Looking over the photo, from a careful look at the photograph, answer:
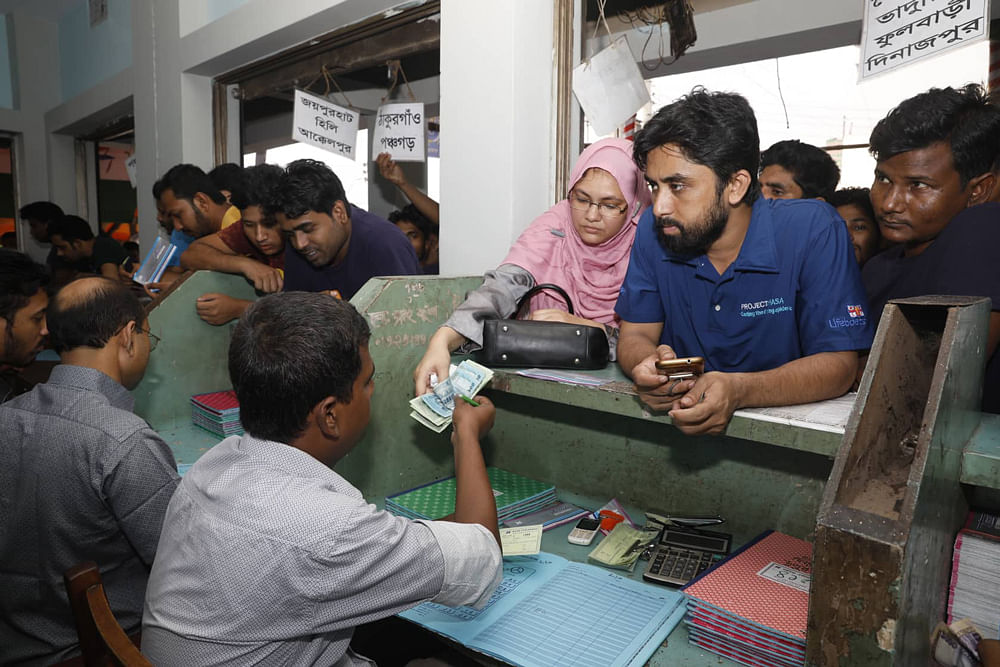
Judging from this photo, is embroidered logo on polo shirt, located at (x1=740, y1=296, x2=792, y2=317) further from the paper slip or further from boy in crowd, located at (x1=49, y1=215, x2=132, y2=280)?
boy in crowd, located at (x1=49, y1=215, x2=132, y2=280)

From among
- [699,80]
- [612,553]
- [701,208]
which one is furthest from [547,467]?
[699,80]

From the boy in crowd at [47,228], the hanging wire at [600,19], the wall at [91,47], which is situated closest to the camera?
the hanging wire at [600,19]

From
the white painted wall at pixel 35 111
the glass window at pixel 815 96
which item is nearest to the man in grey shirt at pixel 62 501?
the glass window at pixel 815 96

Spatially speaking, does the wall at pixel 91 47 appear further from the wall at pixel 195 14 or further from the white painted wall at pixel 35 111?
the wall at pixel 195 14

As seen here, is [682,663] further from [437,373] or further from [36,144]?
[36,144]

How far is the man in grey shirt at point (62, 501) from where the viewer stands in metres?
1.33

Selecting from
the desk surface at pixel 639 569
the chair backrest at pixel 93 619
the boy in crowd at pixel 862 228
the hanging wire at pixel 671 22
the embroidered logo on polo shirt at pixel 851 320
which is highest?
the hanging wire at pixel 671 22

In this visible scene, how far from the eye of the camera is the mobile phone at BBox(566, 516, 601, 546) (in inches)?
60.7

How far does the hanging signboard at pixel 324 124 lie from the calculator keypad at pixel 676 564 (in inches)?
97.9

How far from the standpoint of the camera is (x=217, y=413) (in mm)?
2381

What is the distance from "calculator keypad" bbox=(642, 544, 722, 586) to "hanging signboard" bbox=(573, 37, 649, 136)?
56.7 inches

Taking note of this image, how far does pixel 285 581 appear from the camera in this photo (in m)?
0.91

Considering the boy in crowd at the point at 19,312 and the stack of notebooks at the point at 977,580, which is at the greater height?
the boy in crowd at the point at 19,312

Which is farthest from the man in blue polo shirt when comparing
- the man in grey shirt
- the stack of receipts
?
the man in grey shirt
